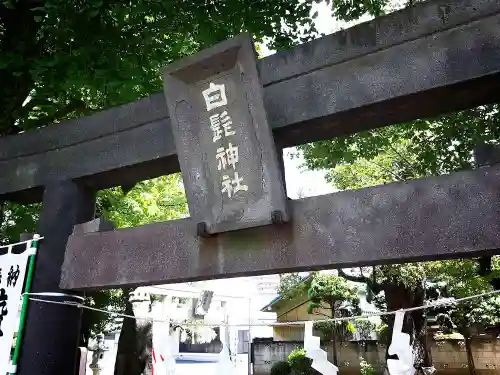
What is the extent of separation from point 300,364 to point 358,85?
16.8 m

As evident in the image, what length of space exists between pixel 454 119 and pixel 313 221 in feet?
16.7

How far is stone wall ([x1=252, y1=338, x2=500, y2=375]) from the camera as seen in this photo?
18.2 metres

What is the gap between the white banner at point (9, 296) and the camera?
3.61 m

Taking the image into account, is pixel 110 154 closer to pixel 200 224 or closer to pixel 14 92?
pixel 200 224

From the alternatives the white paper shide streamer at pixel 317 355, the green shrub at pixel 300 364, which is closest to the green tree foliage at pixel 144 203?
the white paper shide streamer at pixel 317 355

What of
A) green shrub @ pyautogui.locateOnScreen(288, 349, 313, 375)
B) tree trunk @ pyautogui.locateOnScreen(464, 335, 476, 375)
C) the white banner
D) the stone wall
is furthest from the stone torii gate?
tree trunk @ pyautogui.locateOnScreen(464, 335, 476, 375)

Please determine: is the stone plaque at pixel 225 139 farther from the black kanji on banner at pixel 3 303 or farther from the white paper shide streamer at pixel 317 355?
the black kanji on banner at pixel 3 303

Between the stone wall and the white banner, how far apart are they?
18.2m

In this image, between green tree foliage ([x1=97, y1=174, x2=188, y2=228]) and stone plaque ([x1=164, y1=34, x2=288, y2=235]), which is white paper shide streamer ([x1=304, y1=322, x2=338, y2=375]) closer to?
stone plaque ([x1=164, y1=34, x2=288, y2=235])

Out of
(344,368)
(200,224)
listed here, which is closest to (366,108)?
(200,224)

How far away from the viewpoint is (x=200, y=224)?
118 inches

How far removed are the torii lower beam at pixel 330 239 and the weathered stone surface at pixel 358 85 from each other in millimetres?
605

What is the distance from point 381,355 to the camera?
1938cm

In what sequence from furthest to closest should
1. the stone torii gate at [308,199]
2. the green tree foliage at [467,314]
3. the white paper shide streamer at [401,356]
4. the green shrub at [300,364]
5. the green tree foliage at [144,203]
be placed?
1. the green shrub at [300,364]
2. the green tree foliage at [467,314]
3. the green tree foliage at [144,203]
4. the white paper shide streamer at [401,356]
5. the stone torii gate at [308,199]
